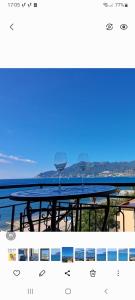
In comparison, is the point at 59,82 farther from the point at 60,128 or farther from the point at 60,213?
the point at 60,213

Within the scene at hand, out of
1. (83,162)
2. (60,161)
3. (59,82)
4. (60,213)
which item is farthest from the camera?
(60,213)

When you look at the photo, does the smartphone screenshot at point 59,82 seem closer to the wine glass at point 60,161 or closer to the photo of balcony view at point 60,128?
the photo of balcony view at point 60,128

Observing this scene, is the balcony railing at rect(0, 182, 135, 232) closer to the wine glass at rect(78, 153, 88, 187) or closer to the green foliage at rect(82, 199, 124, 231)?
the green foliage at rect(82, 199, 124, 231)

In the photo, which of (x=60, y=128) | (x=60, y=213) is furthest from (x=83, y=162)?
(x=60, y=128)

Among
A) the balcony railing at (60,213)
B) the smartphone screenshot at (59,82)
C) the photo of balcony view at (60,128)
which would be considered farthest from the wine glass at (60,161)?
the smartphone screenshot at (59,82)

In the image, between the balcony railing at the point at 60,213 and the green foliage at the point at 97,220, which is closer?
the balcony railing at the point at 60,213

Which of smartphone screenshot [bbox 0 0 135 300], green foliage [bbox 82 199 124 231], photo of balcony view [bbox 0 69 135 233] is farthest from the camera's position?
green foliage [bbox 82 199 124 231]

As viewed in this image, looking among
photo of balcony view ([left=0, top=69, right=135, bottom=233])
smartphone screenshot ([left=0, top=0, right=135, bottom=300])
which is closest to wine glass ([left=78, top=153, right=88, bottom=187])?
photo of balcony view ([left=0, top=69, right=135, bottom=233])
